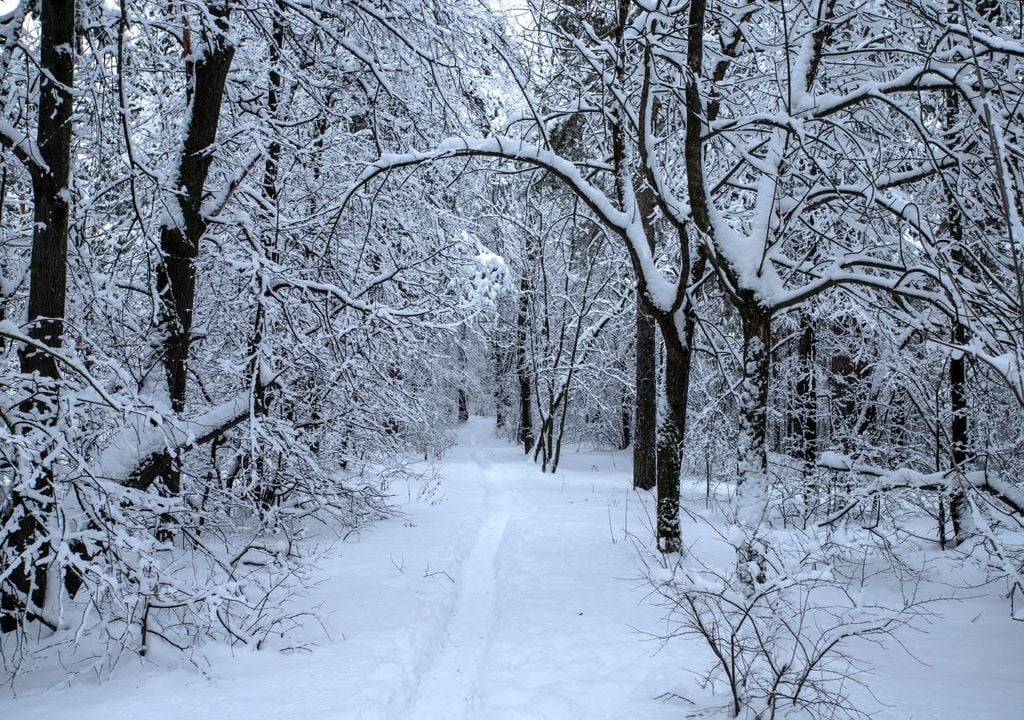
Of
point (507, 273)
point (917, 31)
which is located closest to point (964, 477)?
point (917, 31)

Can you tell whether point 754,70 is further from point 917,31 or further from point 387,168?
point 387,168

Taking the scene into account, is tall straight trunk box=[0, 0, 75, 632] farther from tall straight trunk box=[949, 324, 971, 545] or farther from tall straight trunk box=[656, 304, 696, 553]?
tall straight trunk box=[949, 324, 971, 545]

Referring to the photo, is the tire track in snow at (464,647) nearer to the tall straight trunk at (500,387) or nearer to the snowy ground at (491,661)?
the snowy ground at (491,661)

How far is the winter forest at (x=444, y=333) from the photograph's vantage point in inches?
156

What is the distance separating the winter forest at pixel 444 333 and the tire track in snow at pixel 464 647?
0.05m

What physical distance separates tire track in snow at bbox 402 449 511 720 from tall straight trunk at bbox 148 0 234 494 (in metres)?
2.79

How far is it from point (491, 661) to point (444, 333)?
4959mm

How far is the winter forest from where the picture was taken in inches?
156

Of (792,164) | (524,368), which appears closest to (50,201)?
(792,164)

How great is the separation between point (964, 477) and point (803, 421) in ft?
22.4

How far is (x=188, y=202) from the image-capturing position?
568cm

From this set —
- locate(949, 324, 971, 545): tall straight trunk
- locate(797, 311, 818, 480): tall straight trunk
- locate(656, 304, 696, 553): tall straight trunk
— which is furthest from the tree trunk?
locate(656, 304, 696, 553): tall straight trunk

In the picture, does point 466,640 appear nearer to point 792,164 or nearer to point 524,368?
point 792,164

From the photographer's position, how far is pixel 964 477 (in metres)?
5.29
